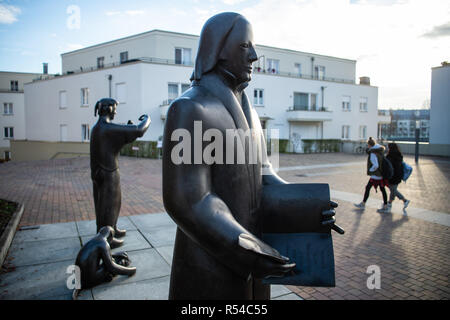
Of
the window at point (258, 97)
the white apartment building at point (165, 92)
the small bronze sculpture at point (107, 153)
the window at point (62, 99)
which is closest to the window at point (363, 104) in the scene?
the white apartment building at point (165, 92)

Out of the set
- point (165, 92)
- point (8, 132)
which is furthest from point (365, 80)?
point (8, 132)

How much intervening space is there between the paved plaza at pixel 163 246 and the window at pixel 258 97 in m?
18.7

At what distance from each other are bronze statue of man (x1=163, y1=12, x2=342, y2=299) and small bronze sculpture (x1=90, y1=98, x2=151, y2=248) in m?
3.47

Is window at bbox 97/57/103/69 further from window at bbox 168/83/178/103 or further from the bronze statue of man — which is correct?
the bronze statue of man

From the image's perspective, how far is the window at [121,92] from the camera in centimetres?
2531

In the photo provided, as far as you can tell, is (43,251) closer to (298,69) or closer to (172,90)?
(172,90)

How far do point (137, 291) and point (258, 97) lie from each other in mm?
26479

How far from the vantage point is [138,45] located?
2897 cm

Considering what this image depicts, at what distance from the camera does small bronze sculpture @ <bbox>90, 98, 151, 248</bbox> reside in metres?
4.80

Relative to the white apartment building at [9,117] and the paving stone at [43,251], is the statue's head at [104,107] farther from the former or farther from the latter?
the white apartment building at [9,117]

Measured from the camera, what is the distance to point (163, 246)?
524cm

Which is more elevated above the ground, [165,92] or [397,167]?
[165,92]
